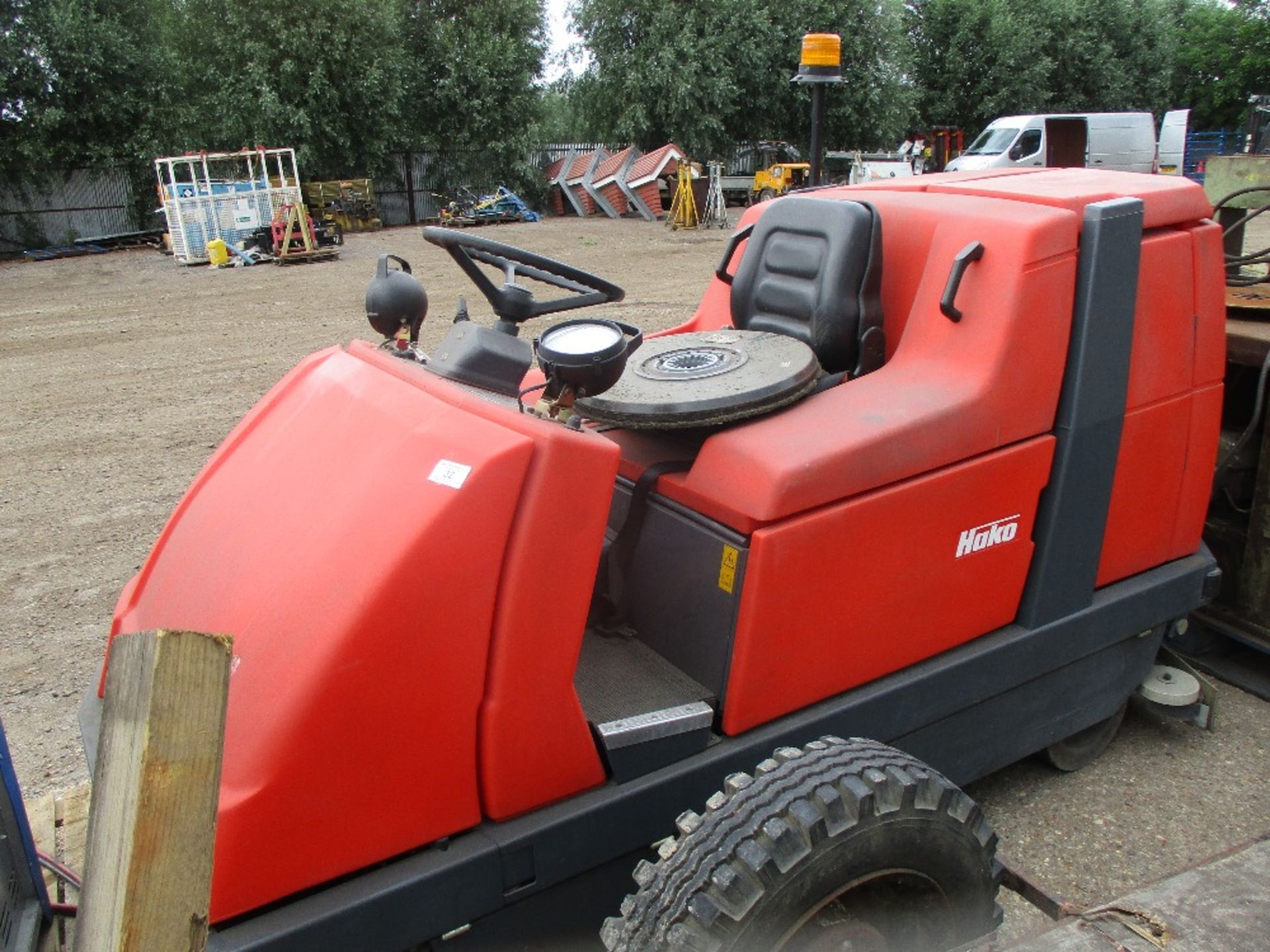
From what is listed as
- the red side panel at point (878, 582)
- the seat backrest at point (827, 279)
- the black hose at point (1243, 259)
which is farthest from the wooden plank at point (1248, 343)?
the seat backrest at point (827, 279)

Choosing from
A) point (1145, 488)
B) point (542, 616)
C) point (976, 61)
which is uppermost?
Result: point (976, 61)

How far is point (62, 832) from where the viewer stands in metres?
2.58

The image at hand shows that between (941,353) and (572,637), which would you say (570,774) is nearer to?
(572,637)

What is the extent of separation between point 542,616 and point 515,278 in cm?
72

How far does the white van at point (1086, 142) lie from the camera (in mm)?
20375

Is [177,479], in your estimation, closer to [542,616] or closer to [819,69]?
[819,69]

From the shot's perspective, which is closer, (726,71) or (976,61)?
(726,71)

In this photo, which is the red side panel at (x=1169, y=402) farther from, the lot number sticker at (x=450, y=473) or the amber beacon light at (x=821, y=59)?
the lot number sticker at (x=450, y=473)

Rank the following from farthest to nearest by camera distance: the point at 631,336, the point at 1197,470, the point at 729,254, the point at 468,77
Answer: the point at 468,77 < the point at 729,254 < the point at 1197,470 < the point at 631,336

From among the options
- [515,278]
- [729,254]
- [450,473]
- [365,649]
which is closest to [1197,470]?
[729,254]

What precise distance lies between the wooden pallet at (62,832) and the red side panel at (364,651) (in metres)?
0.79

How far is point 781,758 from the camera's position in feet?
6.37

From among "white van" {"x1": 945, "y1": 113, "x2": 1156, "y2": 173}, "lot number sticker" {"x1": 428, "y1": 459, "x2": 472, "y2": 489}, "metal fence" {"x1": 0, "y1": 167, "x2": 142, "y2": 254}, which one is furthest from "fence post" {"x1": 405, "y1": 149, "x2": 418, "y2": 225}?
"lot number sticker" {"x1": 428, "y1": 459, "x2": 472, "y2": 489}

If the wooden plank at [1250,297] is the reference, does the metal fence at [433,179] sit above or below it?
below
